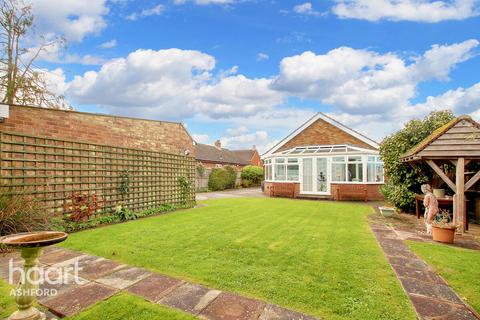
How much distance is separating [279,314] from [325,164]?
1528cm

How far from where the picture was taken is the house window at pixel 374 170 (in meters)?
15.7

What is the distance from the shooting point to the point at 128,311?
282cm

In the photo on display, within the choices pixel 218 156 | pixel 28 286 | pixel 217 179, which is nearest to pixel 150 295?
pixel 28 286

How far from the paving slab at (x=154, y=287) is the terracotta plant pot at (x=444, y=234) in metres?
6.46

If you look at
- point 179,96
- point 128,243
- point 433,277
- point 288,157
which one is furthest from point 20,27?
point 433,277

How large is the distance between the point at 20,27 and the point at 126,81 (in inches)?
228

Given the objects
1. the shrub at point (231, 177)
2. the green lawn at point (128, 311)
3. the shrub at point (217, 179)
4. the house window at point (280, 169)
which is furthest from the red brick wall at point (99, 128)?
the shrub at point (231, 177)

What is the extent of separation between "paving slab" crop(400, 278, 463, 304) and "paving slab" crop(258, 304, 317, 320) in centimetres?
183

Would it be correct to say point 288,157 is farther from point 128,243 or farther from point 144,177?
point 128,243

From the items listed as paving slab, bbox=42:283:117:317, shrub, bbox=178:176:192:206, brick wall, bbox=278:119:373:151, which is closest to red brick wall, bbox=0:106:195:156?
shrub, bbox=178:176:192:206

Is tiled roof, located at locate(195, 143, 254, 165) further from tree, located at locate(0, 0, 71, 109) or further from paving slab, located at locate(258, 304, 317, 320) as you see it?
paving slab, located at locate(258, 304, 317, 320)

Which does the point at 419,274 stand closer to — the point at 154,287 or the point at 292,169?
the point at 154,287

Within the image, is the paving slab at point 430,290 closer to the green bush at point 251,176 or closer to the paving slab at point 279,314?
the paving slab at point 279,314

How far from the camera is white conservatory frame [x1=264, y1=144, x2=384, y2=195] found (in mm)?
15688
